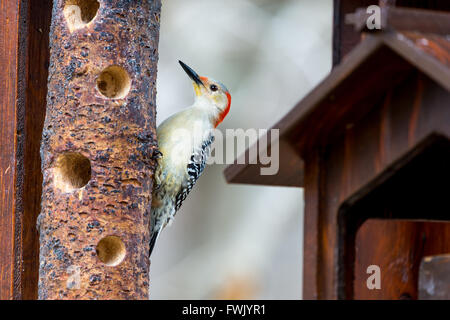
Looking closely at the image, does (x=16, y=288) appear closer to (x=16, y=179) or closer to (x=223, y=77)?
(x=16, y=179)

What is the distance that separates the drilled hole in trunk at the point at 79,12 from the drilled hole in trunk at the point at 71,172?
20.8 inches

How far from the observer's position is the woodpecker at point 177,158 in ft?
16.4

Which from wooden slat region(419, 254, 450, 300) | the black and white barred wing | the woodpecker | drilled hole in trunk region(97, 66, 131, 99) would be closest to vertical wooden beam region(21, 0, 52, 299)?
drilled hole in trunk region(97, 66, 131, 99)

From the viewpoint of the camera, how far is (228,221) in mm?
9938

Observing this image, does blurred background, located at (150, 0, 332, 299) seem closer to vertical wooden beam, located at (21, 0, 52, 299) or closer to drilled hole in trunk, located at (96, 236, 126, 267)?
vertical wooden beam, located at (21, 0, 52, 299)

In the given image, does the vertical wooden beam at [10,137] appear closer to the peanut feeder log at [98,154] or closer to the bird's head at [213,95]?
the peanut feeder log at [98,154]

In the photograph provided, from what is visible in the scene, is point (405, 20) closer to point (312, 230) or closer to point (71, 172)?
point (312, 230)

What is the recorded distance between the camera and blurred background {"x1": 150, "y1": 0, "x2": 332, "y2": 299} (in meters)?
9.52

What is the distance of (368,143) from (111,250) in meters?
1.29

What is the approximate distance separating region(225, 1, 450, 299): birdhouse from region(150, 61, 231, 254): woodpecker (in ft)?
4.11

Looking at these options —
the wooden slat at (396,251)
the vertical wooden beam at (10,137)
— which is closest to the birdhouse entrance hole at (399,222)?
the wooden slat at (396,251)

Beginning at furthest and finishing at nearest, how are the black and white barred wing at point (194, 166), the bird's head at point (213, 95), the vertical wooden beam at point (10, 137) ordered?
the bird's head at point (213, 95)
the black and white barred wing at point (194, 166)
the vertical wooden beam at point (10, 137)
